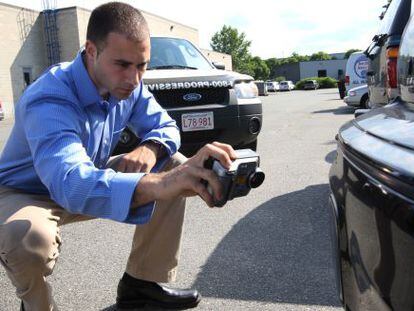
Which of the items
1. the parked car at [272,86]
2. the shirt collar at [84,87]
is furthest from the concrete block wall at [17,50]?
the parked car at [272,86]

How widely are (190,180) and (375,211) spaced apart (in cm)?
51

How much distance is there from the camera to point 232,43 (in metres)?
86.2

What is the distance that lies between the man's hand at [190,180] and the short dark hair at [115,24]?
2.10 feet

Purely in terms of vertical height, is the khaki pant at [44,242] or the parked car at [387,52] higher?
the parked car at [387,52]

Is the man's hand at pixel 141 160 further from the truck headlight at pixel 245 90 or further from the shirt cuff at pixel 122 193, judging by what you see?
the truck headlight at pixel 245 90

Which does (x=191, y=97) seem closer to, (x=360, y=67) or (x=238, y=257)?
(x=238, y=257)

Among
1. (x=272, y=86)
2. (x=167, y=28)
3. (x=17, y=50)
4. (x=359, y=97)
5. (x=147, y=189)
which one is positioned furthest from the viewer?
(x=272, y=86)

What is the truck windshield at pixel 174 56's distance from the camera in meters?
5.52

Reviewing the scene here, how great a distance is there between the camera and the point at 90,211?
154 cm

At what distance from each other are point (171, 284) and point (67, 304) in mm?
A: 558

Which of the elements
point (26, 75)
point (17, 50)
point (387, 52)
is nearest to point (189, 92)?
point (387, 52)

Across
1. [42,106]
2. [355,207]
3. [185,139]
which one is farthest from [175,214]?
[185,139]

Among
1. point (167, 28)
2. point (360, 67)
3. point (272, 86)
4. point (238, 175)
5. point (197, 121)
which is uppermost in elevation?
point (167, 28)

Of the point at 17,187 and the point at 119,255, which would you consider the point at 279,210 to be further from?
the point at 17,187
